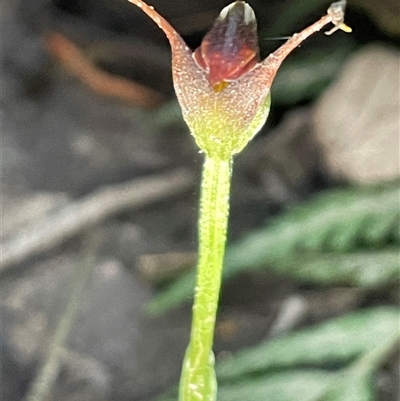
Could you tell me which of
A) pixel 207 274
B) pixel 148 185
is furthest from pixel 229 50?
pixel 148 185

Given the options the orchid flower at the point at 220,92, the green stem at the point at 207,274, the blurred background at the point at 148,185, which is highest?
the blurred background at the point at 148,185

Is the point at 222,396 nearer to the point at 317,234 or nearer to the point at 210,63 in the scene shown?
the point at 317,234

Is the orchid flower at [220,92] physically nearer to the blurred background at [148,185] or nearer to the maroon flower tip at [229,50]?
the maroon flower tip at [229,50]

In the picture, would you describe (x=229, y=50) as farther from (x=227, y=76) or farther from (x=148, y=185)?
(x=148, y=185)

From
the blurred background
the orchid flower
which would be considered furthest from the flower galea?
the blurred background

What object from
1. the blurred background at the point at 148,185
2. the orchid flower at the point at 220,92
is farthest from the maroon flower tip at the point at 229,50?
the blurred background at the point at 148,185

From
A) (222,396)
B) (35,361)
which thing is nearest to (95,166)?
(35,361)

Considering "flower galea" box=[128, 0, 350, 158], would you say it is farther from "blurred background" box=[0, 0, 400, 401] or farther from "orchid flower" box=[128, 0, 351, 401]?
"blurred background" box=[0, 0, 400, 401]
